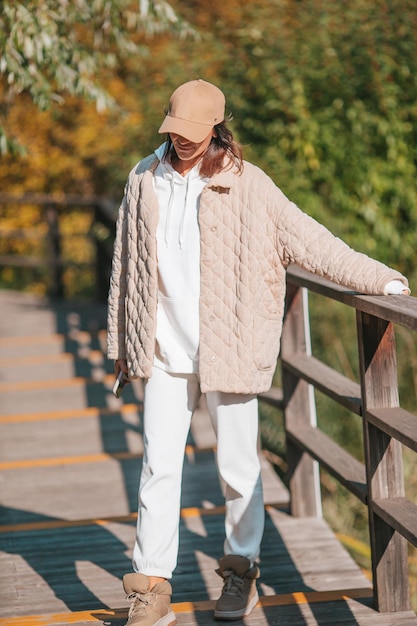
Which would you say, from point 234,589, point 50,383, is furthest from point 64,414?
point 234,589

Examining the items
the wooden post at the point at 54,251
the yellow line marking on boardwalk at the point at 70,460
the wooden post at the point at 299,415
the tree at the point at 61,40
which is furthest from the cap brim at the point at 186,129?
the wooden post at the point at 54,251

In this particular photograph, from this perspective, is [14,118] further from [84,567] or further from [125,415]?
[84,567]

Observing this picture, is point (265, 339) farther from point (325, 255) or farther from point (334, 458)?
point (334, 458)

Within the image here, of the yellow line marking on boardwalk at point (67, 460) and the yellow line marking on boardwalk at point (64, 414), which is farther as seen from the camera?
the yellow line marking on boardwalk at point (64, 414)

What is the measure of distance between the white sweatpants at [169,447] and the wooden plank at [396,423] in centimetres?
40

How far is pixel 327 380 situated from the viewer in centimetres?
420

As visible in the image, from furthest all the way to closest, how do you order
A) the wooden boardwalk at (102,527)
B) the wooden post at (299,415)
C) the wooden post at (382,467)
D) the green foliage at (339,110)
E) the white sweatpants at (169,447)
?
A: the green foliage at (339,110) < the wooden post at (299,415) < the wooden boardwalk at (102,527) < the wooden post at (382,467) < the white sweatpants at (169,447)

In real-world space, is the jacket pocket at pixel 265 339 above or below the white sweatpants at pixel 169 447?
above

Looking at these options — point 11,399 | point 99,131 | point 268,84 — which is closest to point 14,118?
point 99,131

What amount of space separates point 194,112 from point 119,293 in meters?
0.66

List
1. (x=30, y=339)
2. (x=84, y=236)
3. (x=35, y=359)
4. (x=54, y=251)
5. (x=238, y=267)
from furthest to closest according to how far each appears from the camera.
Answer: (x=54, y=251), (x=84, y=236), (x=30, y=339), (x=35, y=359), (x=238, y=267)

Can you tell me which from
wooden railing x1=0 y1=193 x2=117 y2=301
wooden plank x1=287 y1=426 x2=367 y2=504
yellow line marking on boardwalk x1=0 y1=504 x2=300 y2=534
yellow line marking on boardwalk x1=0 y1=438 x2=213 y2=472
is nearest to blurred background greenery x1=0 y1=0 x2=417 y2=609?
wooden railing x1=0 y1=193 x2=117 y2=301

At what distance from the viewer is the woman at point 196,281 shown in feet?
11.0

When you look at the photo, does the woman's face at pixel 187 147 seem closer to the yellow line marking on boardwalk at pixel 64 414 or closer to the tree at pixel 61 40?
the tree at pixel 61 40
